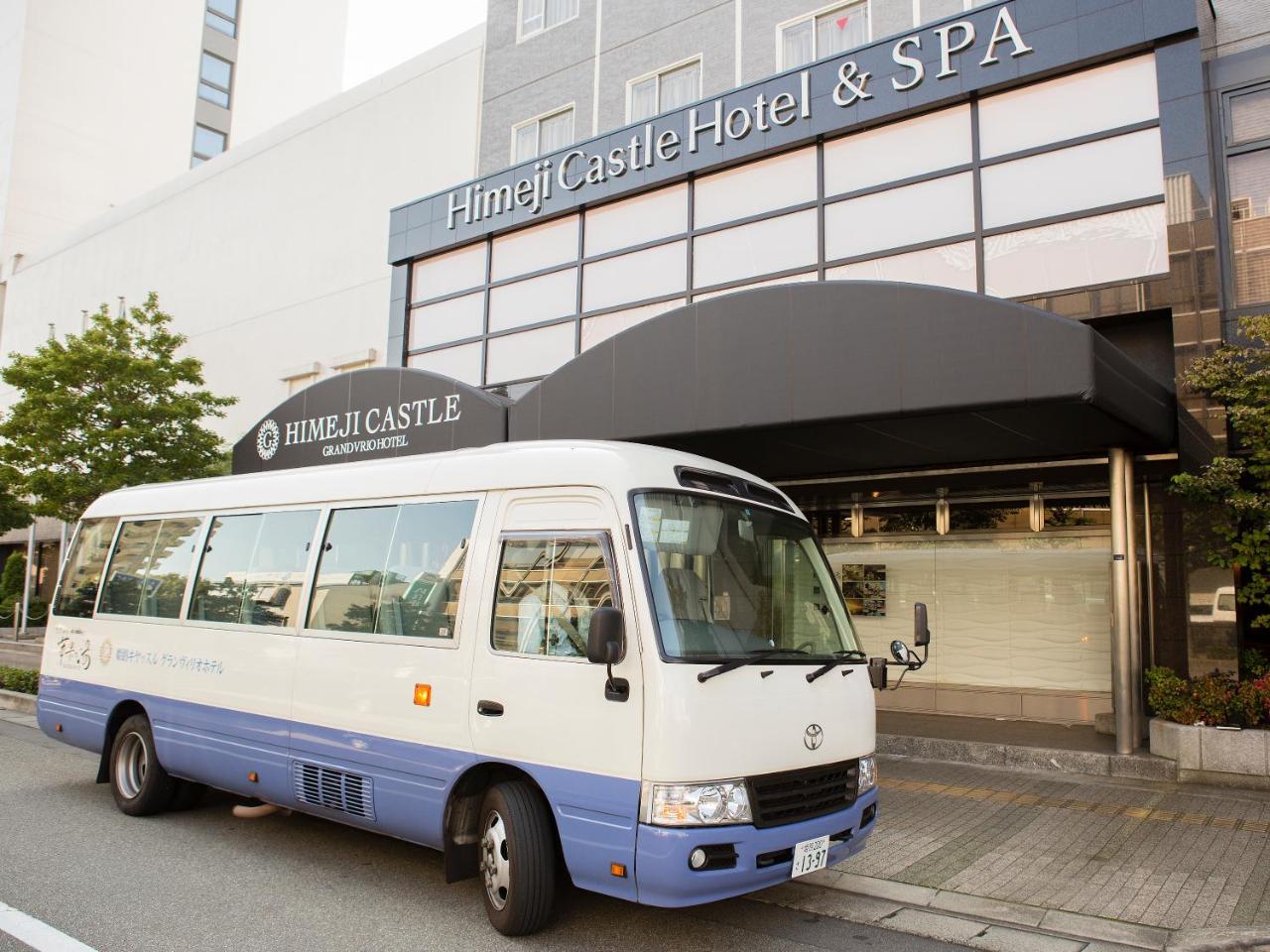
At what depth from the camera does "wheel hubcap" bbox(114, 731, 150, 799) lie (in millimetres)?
7530

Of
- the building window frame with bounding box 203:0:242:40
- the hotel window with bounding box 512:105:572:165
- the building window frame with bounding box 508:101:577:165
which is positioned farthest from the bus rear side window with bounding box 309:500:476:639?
the building window frame with bounding box 203:0:242:40

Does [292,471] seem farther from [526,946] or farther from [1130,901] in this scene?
[1130,901]

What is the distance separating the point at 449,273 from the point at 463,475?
12731 millimetres

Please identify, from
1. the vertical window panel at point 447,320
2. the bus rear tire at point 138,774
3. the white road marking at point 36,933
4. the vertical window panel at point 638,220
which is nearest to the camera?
the white road marking at point 36,933

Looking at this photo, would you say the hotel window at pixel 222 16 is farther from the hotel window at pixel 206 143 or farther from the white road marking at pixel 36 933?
the white road marking at pixel 36 933

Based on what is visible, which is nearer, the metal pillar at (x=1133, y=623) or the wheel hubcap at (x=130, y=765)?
the wheel hubcap at (x=130, y=765)

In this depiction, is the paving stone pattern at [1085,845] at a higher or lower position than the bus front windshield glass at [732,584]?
lower

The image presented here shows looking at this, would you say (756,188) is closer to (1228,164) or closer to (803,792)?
(1228,164)

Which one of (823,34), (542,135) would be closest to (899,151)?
(823,34)

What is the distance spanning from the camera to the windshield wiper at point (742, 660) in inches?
173

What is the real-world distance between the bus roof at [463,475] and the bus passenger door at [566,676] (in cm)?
13

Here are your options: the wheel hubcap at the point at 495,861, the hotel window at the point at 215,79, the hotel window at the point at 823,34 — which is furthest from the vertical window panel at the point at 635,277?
the hotel window at the point at 215,79

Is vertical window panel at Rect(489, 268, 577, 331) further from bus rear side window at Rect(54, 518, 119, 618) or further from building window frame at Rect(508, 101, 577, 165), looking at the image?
bus rear side window at Rect(54, 518, 119, 618)

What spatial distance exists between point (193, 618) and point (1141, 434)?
874cm
